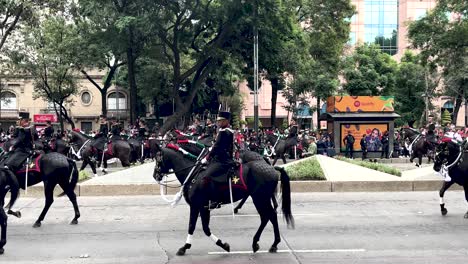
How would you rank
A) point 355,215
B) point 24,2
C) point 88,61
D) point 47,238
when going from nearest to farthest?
point 47,238 < point 355,215 < point 24,2 < point 88,61

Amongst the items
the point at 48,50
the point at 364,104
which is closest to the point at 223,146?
the point at 364,104

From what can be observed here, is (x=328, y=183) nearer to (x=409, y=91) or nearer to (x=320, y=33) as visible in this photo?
(x=320, y=33)

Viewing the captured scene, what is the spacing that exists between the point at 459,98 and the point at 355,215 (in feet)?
139

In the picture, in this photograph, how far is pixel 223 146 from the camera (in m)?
9.70

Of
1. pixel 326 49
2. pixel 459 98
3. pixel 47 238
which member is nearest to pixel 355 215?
pixel 47 238

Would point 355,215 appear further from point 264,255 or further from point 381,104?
point 381,104

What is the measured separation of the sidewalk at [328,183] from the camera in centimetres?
1728

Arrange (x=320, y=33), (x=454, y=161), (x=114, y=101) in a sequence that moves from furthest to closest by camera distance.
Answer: (x=114, y=101) → (x=320, y=33) → (x=454, y=161)

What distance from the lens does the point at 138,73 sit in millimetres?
43219

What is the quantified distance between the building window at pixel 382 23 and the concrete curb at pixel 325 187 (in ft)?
199

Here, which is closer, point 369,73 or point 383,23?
point 369,73

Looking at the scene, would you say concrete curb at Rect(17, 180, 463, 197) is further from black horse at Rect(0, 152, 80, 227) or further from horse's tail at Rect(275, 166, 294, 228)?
horse's tail at Rect(275, 166, 294, 228)

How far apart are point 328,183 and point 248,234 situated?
688 cm

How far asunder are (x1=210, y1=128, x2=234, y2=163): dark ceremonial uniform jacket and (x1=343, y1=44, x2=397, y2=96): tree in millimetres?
41886
